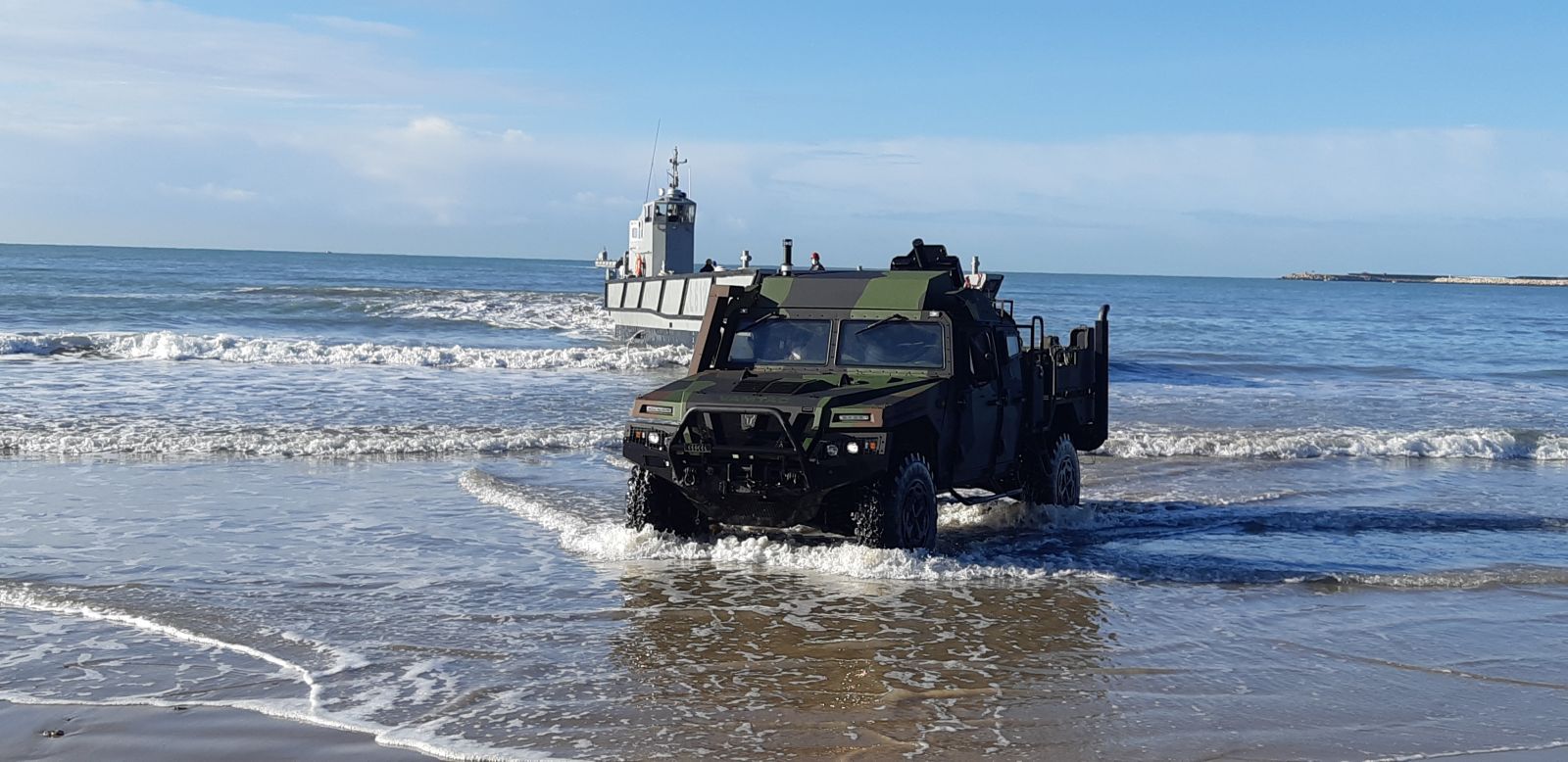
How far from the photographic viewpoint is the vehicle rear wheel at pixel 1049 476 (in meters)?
11.2

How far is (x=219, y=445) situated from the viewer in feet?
47.6

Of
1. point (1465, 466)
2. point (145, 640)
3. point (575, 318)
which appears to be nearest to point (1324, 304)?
point (575, 318)

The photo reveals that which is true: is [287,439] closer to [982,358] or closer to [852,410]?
[982,358]

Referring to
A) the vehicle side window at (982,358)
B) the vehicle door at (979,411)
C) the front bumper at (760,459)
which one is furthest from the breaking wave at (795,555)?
the vehicle side window at (982,358)

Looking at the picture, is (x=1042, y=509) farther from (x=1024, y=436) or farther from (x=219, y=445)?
(x=219, y=445)

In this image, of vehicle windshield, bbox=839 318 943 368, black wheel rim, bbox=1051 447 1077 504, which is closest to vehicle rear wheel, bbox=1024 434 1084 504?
black wheel rim, bbox=1051 447 1077 504

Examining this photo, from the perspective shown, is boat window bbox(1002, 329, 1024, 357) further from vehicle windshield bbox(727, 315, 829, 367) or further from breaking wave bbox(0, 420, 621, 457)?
breaking wave bbox(0, 420, 621, 457)

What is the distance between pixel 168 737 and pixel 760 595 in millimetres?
3527

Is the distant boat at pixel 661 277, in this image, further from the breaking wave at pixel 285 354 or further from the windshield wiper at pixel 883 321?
the windshield wiper at pixel 883 321

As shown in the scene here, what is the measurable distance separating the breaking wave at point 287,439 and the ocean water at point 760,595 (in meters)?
0.07

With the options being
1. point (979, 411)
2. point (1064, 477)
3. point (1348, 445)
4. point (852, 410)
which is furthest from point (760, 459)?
point (1348, 445)

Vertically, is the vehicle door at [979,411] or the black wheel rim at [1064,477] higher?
the vehicle door at [979,411]

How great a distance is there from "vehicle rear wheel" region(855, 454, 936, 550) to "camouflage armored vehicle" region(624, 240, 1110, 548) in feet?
0.03

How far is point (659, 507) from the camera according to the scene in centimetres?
955
